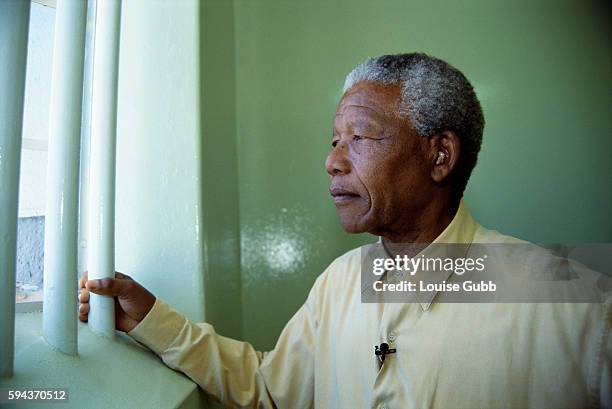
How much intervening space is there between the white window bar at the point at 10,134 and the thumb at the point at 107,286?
0.20m

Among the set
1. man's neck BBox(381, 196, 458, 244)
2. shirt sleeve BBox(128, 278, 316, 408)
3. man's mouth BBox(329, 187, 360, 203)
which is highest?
man's mouth BBox(329, 187, 360, 203)

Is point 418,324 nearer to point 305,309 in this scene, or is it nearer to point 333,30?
point 305,309

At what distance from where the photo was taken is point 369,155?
834 millimetres

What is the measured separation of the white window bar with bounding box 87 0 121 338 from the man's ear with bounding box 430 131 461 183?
1.84ft

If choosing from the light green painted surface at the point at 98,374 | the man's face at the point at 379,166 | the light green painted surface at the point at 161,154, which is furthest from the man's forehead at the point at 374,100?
the light green painted surface at the point at 98,374

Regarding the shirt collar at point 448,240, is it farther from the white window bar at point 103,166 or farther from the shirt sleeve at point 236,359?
the white window bar at point 103,166

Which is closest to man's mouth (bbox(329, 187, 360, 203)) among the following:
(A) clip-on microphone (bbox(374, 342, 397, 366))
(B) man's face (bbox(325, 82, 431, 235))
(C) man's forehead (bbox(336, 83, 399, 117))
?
(B) man's face (bbox(325, 82, 431, 235))

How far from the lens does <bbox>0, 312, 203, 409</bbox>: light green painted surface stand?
61 centimetres

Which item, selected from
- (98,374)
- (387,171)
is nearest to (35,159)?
(98,374)

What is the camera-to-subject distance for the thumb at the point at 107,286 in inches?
29.4

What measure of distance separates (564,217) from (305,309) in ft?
1.78

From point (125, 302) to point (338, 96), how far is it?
0.72 m

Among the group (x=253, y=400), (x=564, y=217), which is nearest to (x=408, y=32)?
(x=564, y=217)

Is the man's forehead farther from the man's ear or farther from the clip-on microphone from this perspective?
the clip-on microphone
